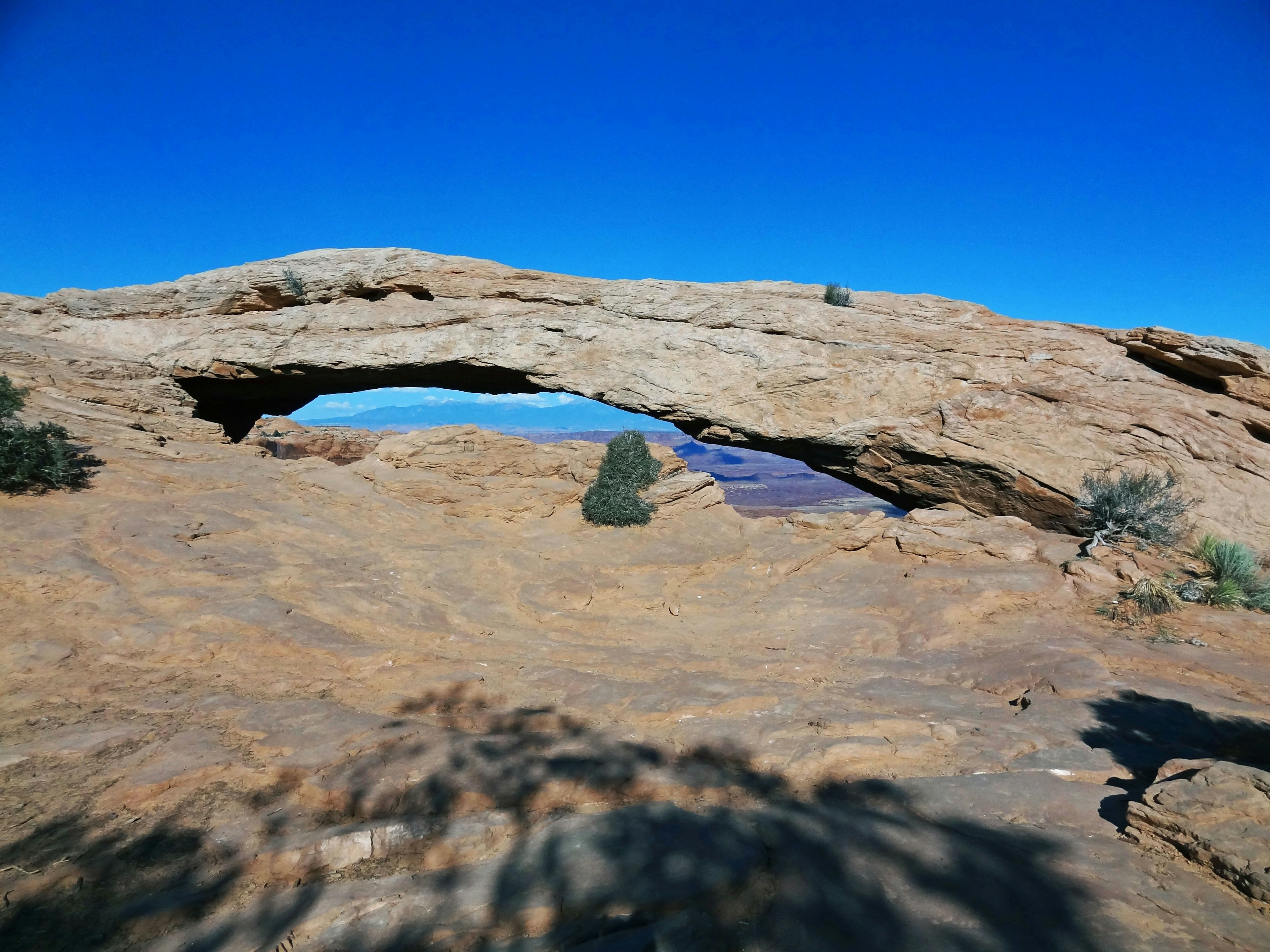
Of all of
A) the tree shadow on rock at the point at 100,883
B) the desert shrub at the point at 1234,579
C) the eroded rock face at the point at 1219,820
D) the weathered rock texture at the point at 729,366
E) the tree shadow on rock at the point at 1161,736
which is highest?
the weathered rock texture at the point at 729,366

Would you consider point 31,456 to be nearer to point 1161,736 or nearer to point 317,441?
point 317,441

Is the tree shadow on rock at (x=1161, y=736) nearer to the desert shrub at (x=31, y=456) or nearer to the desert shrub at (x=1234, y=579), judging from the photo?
the desert shrub at (x=1234, y=579)

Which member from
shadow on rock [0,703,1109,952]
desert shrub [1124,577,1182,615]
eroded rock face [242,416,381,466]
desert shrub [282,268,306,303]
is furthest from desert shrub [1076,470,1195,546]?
desert shrub [282,268,306,303]

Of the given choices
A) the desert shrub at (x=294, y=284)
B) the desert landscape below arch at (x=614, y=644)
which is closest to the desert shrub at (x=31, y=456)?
the desert landscape below arch at (x=614, y=644)

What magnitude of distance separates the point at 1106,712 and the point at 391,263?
18.4 metres

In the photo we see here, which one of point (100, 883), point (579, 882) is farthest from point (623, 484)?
point (100, 883)

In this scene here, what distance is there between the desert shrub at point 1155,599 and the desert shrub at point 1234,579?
0.66 meters

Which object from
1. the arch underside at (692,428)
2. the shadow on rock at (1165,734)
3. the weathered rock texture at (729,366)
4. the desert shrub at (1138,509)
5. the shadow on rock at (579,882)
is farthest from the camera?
the arch underside at (692,428)

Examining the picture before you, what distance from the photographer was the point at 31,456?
980cm

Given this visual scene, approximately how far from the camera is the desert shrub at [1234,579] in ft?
30.7

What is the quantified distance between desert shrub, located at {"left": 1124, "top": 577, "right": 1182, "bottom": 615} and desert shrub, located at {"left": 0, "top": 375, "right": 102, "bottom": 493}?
1602cm

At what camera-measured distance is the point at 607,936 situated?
3.03 meters

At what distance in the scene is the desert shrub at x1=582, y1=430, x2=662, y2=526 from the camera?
13.2m

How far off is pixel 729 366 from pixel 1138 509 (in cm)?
865
